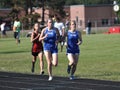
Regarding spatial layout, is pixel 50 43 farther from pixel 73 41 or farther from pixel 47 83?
pixel 47 83

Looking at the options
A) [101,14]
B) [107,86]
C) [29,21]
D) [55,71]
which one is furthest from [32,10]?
[107,86]

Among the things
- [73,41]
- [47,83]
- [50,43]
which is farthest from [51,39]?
[47,83]

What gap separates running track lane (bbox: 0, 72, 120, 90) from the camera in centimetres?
1548

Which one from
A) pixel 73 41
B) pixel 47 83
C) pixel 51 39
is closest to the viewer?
pixel 47 83

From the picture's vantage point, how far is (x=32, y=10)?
91.0 meters

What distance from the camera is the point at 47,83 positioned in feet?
55.1

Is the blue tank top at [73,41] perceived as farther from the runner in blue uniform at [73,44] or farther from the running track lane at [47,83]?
the running track lane at [47,83]

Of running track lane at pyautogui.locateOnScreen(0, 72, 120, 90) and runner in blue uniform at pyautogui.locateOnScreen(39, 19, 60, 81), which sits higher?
runner in blue uniform at pyautogui.locateOnScreen(39, 19, 60, 81)

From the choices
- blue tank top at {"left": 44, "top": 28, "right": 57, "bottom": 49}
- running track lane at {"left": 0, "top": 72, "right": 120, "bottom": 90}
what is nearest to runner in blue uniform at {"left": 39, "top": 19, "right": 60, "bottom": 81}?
blue tank top at {"left": 44, "top": 28, "right": 57, "bottom": 49}

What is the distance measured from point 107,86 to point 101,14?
88299mm

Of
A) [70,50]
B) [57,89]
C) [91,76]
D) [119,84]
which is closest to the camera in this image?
[57,89]

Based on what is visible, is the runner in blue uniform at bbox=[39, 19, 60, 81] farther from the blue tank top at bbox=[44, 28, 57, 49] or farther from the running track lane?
the running track lane

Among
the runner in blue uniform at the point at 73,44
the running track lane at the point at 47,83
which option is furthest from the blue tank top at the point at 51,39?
the running track lane at the point at 47,83

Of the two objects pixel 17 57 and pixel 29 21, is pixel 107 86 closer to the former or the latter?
pixel 17 57
